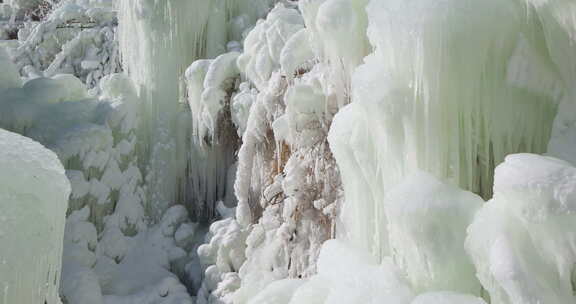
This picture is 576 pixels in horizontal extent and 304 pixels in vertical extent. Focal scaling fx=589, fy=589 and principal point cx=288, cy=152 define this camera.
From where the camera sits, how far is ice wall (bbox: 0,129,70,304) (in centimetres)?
370

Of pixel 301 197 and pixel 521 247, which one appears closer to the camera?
pixel 521 247

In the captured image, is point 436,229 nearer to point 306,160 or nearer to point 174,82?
point 306,160

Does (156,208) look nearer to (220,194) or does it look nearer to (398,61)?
(220,194)

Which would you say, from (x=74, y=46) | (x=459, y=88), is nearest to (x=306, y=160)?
(x=459, y=88)

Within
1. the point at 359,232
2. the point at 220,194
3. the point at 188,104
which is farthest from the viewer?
the point at 188,104

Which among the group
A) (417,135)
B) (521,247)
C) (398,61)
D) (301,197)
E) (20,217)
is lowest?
(301,197)

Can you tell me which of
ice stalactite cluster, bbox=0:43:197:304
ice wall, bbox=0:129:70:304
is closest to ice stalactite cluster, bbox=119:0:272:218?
ice stalactite cluster, bbox=0:43:197:304

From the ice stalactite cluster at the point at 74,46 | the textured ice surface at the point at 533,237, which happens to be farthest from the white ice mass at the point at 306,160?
the ice stalactite cluster at the point at 74,46

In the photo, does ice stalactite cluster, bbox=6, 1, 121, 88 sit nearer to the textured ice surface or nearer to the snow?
the snow

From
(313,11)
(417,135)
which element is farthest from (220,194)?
(417,135)

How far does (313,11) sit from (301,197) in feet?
5.70

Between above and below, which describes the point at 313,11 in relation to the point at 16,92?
above

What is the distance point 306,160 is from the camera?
18.4ft

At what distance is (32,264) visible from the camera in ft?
12.7
